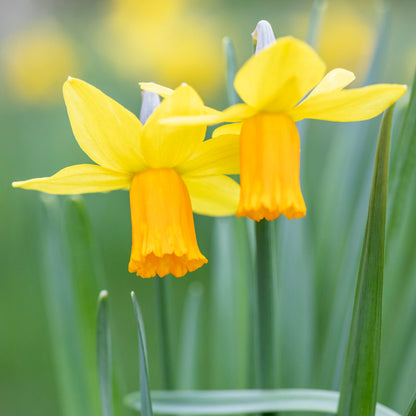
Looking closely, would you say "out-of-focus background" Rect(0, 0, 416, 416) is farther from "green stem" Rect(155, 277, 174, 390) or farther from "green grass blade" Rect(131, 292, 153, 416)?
"green grass blade" Rect(131, 292, 153, 416)

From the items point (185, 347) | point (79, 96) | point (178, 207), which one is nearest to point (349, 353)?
point (178, 207)

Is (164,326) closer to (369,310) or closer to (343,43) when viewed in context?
(369,310)

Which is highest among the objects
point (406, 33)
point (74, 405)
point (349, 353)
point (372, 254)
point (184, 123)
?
point (406, 33)

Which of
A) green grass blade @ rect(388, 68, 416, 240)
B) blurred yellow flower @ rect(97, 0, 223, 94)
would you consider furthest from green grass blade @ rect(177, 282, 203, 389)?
blurred yellow flower @ rect(97, 0, 223, 94)

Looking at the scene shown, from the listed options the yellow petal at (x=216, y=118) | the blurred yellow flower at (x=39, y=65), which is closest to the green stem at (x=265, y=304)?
the yellow petal at (x=216, y=118)

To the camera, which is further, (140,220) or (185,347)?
(185,347)

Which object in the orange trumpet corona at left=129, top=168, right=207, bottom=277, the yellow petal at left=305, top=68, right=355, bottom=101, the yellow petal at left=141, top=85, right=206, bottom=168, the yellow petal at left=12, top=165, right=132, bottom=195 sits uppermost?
the yellow petal at left=305, top=68, right=355, bottom=101

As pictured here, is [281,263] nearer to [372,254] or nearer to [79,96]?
[372,254]
